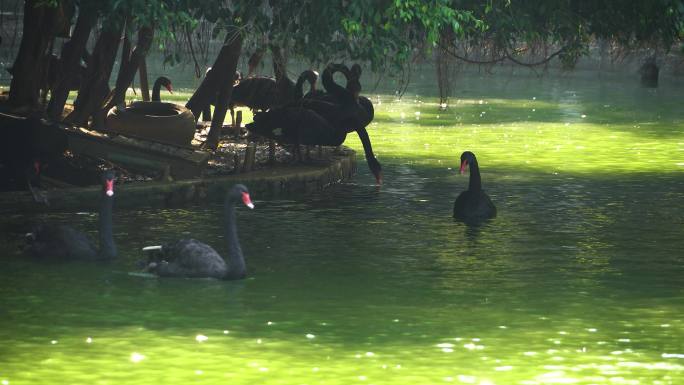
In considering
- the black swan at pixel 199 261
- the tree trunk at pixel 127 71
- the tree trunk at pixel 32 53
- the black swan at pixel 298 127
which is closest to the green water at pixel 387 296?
the black swan at pixel 199 261

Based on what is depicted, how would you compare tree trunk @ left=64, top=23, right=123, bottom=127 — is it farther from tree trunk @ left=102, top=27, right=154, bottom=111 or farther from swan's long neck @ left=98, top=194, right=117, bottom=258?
swan's long neck @ left=98, top=194, right=117, bottom=258

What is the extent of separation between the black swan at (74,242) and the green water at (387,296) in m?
0.19

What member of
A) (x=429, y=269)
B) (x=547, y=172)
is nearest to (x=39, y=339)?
(x=429, y=269)

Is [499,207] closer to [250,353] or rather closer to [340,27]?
[340,27]

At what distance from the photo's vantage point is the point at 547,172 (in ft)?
75.2

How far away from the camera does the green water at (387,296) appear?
32.8 ft

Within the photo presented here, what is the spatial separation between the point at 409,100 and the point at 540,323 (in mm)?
31729

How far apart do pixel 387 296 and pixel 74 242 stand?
10.3 ft

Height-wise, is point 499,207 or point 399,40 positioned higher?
point 399,40

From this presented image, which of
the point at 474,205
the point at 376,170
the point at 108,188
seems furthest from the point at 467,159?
the point at 108,188

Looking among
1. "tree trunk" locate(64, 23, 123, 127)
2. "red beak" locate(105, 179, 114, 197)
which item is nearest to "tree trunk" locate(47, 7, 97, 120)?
"tree trunk" locate(64, 23, 123, 127)

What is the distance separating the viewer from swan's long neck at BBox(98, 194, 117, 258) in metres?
13.6

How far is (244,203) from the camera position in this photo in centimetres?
1495

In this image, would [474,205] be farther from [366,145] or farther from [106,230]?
[106,230]
